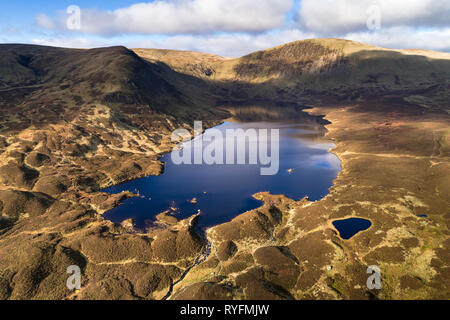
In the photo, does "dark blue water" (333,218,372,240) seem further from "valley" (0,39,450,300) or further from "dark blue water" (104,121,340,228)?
"dark blue water" (104,121,340,228)

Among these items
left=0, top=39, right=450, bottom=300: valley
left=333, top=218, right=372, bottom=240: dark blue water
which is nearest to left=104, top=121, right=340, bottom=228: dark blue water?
left=0, top=39, right=450, bottom=300: valley

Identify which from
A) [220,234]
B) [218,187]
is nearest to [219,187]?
[218,187]

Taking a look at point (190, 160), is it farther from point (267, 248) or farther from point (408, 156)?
point (408, 156)

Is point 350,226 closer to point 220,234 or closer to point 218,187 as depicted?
point 220,234

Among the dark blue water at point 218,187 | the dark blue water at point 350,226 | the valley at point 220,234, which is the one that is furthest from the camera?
the dark blue water at point 218,187

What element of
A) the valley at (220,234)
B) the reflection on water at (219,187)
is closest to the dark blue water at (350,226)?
the valley at (220,234)

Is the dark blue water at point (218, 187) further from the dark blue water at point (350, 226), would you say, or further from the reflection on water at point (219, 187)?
the dark blue water at point (350, 226)

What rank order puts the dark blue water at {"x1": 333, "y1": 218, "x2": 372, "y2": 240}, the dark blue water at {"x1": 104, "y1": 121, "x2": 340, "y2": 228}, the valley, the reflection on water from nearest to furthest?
1. the valley
2. the dark blue water at {"x1": 333, "y1": 218, "x2": 372, "y2": 240}
3. the dark blue water at {"x1": 104, "y1": 121, "x2": 340, "y2": 228}
4. the reflection on water
